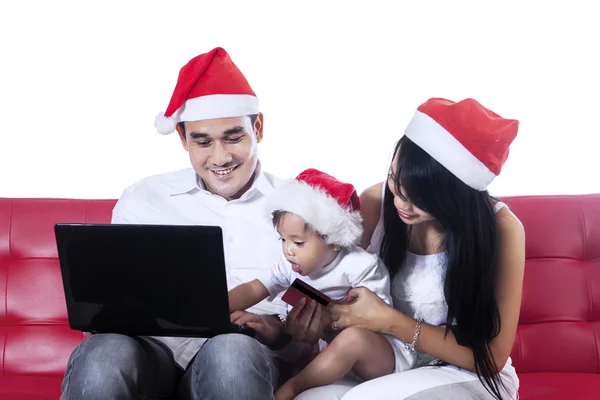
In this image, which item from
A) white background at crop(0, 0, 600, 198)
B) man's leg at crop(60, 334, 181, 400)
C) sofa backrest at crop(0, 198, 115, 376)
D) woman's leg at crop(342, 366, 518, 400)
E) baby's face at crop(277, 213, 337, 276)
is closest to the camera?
man's leg at crop(60, 334, 181, 400)

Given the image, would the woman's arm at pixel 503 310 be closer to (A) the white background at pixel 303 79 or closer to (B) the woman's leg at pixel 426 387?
(B) the woman's leg at pixel 426 387

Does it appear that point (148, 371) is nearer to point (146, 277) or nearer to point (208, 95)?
point (146, 277)

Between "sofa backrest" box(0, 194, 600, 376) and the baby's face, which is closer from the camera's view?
the baby's face

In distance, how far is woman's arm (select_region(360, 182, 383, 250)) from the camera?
2.11 metres

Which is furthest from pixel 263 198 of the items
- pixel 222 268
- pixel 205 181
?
pixel 222 268

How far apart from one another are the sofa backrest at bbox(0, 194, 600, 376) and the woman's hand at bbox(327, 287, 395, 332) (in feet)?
2.31

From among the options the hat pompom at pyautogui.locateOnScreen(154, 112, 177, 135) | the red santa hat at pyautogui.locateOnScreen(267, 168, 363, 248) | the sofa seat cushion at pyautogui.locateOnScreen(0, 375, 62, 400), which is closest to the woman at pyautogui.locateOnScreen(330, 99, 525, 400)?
the red santa hat at pyautogui.locateOnScreen(267, 168, 363, 248)

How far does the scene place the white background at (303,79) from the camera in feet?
9.15

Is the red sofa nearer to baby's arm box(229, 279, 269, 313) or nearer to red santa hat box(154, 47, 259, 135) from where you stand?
red santa hat box(154, 47, 259, 135)

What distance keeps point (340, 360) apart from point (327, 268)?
0.83 feet

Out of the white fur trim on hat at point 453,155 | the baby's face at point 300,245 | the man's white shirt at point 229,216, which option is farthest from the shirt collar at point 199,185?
the white fur trim on hat at point 453,155

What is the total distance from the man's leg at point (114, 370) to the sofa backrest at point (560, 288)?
45.4 inches

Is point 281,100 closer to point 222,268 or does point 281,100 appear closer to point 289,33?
point 289,33

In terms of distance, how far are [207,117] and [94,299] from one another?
2.09ft
